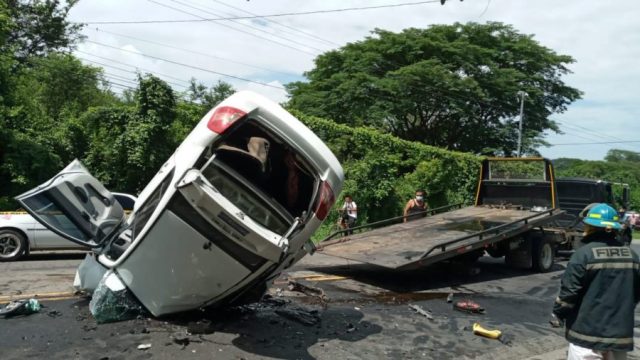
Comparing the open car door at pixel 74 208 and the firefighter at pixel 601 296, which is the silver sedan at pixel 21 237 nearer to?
the open car door at pixel 74 208

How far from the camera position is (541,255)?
12.4 meters

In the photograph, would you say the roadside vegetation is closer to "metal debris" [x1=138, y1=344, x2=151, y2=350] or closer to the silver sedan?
the silver sedan

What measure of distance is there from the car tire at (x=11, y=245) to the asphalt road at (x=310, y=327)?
0.98m

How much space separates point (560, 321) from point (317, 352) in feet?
8.14

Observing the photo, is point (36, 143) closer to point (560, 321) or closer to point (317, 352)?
point (317, 352)

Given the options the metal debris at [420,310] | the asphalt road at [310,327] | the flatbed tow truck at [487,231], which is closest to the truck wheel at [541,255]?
the flatbed tow truck at [487,231]

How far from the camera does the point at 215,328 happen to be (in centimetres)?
603

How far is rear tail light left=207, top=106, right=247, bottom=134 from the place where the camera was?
5.36 metres

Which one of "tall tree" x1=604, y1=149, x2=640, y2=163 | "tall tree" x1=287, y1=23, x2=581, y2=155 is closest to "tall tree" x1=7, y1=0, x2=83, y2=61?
"tall tree" x1=287, y1=23, x2=581, y2=155

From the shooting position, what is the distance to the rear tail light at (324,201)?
551 cm

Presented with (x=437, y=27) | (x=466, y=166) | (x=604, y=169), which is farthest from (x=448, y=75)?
(x=604, y=169)

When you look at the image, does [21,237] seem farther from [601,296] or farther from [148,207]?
[601,296]

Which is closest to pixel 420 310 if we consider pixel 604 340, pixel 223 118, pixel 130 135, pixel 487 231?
pixel 487 231

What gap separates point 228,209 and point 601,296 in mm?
3205
